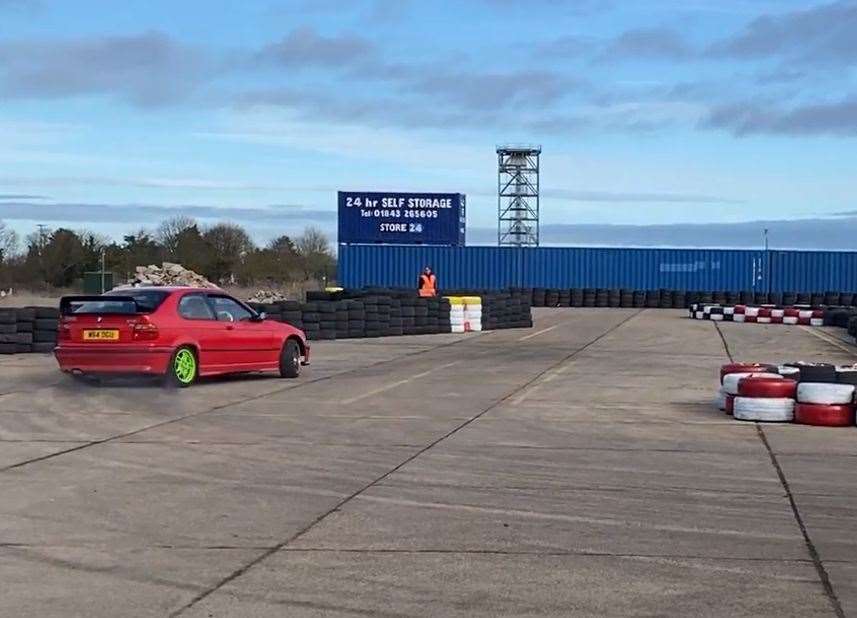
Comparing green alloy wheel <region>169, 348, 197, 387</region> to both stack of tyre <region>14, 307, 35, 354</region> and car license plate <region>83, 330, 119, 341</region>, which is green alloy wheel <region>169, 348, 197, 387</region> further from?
stack of tyre <region>14, 307, 35, 354</region>

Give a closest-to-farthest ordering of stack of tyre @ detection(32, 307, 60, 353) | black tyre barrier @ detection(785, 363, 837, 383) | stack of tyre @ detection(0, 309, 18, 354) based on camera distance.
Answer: black tyre barrier @ detection(785, 363, 837, 383), stack of tyre @ detection(0, 309, 18, 354), stack of tyre @ detection(32, 307, 60, 353)

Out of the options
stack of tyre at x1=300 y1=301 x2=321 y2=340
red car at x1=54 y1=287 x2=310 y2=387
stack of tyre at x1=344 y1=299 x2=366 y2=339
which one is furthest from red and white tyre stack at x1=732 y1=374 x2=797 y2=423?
stack of tyre at x1=344 y1=299 x2=366 y2=339

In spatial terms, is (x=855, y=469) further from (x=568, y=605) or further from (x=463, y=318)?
(x=463, y=318)

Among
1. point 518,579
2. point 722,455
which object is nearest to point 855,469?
point 722,455

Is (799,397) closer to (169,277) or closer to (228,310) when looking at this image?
(228,310)

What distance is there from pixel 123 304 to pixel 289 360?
2.96m

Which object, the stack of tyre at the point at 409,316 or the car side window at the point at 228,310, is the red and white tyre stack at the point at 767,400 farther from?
the stack of tyre at the point at 409,316

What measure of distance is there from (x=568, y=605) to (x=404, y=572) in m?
1.01

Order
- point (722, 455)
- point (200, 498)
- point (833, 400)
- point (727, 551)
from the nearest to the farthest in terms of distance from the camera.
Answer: point (727, 551) < point (200, 498) < point (722, 455) < point (833, 400)

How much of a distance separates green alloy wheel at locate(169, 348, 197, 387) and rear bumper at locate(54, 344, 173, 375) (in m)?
0.16

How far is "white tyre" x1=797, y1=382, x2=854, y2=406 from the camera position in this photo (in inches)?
487

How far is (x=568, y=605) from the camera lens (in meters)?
5.66

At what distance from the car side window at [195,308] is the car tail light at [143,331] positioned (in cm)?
67

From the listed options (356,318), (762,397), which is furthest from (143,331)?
(356,318)
